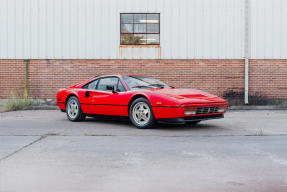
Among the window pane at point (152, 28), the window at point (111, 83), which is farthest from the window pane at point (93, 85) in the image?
the window pane at point (152, 28)

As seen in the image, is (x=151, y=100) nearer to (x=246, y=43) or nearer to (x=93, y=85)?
(x=93, y=85)

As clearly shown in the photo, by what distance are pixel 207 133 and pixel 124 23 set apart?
29.9 ft

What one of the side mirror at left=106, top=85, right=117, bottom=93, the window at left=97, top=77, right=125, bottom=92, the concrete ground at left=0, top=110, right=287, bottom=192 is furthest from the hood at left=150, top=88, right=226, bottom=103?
the side mirror at left=106, top=85, right=117, bottom=93

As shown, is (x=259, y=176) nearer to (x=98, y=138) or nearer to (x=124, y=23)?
(x=98, y=138)

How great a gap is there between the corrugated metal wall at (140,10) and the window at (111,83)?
20.8 ft

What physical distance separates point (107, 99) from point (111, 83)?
0.42 metres

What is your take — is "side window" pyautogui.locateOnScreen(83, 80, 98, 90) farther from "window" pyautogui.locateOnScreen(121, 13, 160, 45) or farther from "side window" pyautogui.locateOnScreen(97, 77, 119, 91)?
"window" pyautogui.locateOnScreen(121, 13, 160, 45)

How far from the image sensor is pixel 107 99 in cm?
895

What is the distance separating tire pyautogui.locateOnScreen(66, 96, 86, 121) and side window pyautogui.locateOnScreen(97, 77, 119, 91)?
2.44 ft

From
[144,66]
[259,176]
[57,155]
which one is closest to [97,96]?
[57,155]

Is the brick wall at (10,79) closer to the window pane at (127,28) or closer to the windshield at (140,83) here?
the window pane at (127,28)

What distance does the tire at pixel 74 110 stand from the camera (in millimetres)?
9648

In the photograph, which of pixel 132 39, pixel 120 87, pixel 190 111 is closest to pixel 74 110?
pixel 120 87

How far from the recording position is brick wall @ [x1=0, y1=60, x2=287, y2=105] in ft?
50.9
